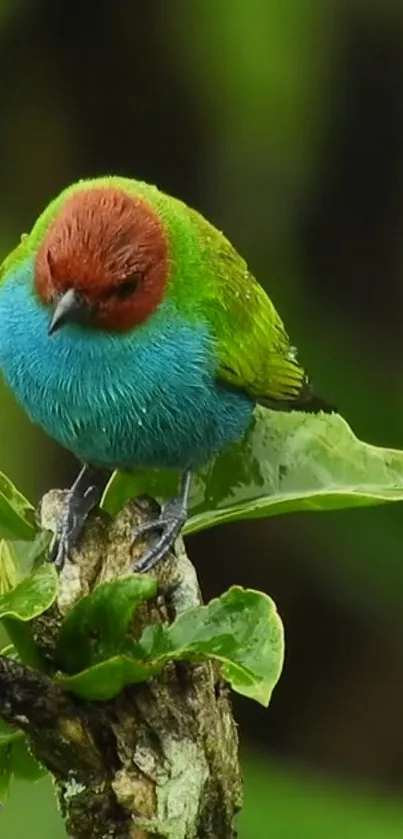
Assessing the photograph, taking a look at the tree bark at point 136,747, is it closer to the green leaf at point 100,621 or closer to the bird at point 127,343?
the green leaf at point 100,621

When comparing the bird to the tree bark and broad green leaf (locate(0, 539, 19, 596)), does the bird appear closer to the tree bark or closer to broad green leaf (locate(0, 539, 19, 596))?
broad green leaf (locate(0, 539, 19, 596))

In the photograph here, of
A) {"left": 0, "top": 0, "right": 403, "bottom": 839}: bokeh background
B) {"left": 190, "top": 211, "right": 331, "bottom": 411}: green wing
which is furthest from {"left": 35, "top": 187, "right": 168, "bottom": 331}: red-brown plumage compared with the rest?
{"left": 0, "top": 0, "right": 403, "bottom": 839}: bokeh background

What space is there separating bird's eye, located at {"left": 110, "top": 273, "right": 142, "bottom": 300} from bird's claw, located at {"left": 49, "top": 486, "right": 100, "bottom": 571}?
33 cm

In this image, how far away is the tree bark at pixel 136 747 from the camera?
208 cm

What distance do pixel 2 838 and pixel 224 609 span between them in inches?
72.5

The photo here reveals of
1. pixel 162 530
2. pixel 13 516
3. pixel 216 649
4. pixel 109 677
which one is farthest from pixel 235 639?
pixel 13 516

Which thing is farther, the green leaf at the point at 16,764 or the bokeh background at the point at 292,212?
the bokeh background at the point at 292,212

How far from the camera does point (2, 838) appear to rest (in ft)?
12.2

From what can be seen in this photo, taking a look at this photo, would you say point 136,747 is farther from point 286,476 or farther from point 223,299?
point 223,299

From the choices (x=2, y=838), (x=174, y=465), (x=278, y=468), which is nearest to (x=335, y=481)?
(x=278, y=468)

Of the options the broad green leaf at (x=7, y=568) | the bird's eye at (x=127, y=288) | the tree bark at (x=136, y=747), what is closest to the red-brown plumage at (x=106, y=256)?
the bird's eye at (x=127, y=288)

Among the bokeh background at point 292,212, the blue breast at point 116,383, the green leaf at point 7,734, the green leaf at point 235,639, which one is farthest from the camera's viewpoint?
the bokeh background at point 292,212

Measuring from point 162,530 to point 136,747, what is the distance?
0.39 metres

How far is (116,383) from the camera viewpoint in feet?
8.45
